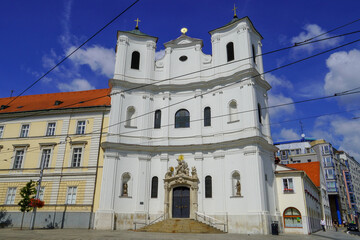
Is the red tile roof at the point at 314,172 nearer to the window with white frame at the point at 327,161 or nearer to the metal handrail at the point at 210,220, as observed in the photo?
the metal handrail at the point at 210,220

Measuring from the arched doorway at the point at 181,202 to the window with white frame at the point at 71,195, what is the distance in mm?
8480

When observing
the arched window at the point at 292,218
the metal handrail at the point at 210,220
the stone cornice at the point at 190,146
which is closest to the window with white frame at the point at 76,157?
the stone cornice at the point at 190,146

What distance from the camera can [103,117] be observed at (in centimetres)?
2683

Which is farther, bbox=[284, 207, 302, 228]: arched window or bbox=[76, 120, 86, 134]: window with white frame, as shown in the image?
bbox=[76, 120, 86, 134]: window with white frame

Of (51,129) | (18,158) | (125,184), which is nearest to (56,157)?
(51,129)

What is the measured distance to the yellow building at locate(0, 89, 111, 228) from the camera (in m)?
24.2

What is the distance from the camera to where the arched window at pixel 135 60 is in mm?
28734

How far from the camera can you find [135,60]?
2894 cm

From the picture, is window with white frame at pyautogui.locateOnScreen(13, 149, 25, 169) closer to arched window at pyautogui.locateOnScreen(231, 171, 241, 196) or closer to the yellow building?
the yellow building

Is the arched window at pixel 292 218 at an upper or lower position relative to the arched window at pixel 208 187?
lower

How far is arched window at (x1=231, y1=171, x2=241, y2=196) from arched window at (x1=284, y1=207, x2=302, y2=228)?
4.52m

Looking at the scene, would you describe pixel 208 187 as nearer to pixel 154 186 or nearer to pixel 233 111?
pixel 154 186

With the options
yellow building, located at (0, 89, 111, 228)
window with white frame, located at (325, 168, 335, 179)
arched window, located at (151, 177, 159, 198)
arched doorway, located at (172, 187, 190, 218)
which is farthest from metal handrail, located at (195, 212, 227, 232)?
window with white frame, located at (325, 168, 335, 179)

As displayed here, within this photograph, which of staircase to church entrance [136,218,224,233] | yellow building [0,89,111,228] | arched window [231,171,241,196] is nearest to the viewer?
staircase to church entrance [136,218,224,233]
